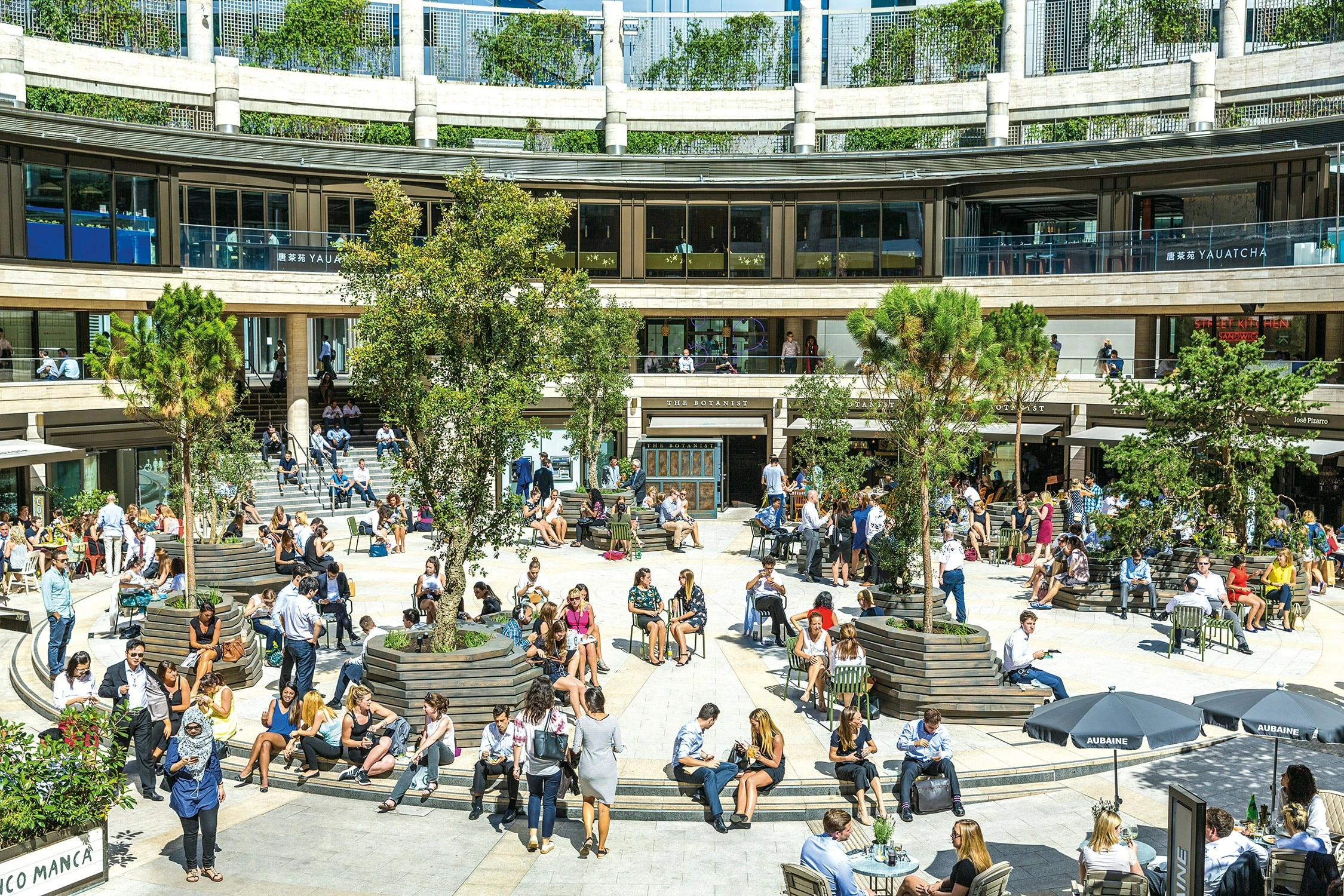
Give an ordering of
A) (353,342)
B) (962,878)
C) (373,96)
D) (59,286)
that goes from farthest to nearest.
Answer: (353,342) → (373,96) → (59,286) → (962,878)

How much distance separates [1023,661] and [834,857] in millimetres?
6825

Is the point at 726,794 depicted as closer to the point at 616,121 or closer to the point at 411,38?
the point at 616,121

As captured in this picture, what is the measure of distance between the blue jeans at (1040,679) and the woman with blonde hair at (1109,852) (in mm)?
5558

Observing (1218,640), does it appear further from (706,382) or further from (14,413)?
(14,413)

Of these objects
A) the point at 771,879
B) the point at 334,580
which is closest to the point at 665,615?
the point at 334,580

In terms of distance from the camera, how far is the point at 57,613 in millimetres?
17469

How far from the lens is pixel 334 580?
748 inches

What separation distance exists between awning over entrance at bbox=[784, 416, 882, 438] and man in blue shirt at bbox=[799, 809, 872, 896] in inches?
1025

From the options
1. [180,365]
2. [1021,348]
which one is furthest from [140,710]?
[1021,348]

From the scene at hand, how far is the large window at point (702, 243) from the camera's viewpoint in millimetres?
38594

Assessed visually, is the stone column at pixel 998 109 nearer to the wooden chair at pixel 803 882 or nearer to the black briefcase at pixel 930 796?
the black briefcase at pixel 930 796

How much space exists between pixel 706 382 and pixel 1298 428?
53.7 feet

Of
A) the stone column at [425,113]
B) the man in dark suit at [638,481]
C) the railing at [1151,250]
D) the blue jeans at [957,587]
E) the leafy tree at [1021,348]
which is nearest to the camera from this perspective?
the blue jeans at [957,587]

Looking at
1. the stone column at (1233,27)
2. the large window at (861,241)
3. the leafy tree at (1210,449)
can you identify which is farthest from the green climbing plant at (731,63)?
the leafy tree at (1210,449)
